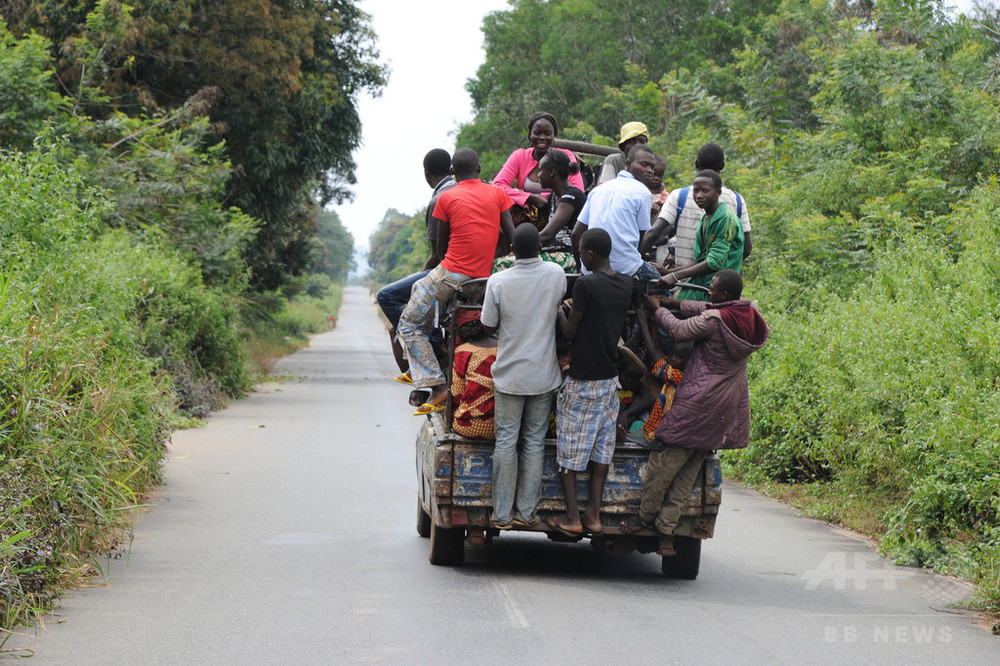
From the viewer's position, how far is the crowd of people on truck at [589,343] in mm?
7801

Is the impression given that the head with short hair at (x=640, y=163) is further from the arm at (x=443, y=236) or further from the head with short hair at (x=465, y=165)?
the arm at (x=443, y=236)

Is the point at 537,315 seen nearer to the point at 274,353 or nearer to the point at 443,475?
the point at 443,475

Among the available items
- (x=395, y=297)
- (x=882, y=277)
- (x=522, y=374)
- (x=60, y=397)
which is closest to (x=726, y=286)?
(x=522, y=374)

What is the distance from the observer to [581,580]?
822 centimetres

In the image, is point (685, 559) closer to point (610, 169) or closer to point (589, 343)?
point (589, 343)

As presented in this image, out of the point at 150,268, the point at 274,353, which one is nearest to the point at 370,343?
the point at 274,353

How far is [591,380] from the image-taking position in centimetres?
787

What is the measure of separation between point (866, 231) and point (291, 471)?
8357 mm

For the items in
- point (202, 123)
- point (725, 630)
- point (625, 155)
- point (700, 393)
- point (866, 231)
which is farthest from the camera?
point (202, 123)

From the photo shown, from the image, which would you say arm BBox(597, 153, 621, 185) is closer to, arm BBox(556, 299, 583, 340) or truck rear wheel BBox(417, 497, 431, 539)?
arm BBox(556, 299, 583, 340)

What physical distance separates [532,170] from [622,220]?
155 cm

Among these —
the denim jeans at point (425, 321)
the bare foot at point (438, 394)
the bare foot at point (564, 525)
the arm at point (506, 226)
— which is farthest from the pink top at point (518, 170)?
the bare foot at point (564, 525)

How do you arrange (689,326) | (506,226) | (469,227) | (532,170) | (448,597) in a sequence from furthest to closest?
(532,170) → (506,226) → (469,227) → (689,326) → (448,597)

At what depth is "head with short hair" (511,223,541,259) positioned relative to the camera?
7.88 metres
